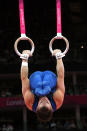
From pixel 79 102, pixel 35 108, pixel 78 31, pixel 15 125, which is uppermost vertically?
pixel 78 31

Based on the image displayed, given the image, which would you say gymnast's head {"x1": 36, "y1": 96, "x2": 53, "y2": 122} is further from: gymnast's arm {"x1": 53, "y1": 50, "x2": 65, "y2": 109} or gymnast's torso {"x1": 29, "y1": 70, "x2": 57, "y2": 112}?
gymnast's arm {"x1": 53, "y1": 50, "x2": 65, "y2": 109}

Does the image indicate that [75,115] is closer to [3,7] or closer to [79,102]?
[79,102]

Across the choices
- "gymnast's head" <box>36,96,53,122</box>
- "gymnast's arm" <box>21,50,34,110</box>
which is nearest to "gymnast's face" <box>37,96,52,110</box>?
"gymnast's head" <box>36,96,53,122</box>

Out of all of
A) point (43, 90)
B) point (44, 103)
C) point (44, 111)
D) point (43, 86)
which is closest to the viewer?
point (44, 111)

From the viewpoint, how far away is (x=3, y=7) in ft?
44.4

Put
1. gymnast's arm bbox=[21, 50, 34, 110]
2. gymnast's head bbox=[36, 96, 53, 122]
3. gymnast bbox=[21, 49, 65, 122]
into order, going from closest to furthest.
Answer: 1. gymnast's head bbox=[36, 96, 53, 122]
2. gymnast bbox=[21, 49, 65, 122]
3. gymnast's arm bbox=[21, 50, 34, 110]

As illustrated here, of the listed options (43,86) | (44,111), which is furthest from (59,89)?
(44,111)

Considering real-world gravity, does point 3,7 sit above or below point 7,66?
above

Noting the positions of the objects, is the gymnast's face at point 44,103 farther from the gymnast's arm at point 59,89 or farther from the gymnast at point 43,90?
the gymnast's arm at point 59,89

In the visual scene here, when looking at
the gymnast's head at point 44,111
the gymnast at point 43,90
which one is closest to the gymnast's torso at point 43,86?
the gymnast at point 43,90

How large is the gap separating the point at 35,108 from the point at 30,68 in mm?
7090

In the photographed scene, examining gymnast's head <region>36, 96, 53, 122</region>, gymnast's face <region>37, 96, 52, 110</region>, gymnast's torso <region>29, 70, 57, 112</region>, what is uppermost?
gymnast's torso <region>29, 70, 57, 112</region>

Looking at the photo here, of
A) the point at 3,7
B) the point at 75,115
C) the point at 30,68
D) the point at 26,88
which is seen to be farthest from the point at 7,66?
the point at 26,88

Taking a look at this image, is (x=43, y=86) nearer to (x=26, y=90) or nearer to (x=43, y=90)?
(x=43, y=90)
